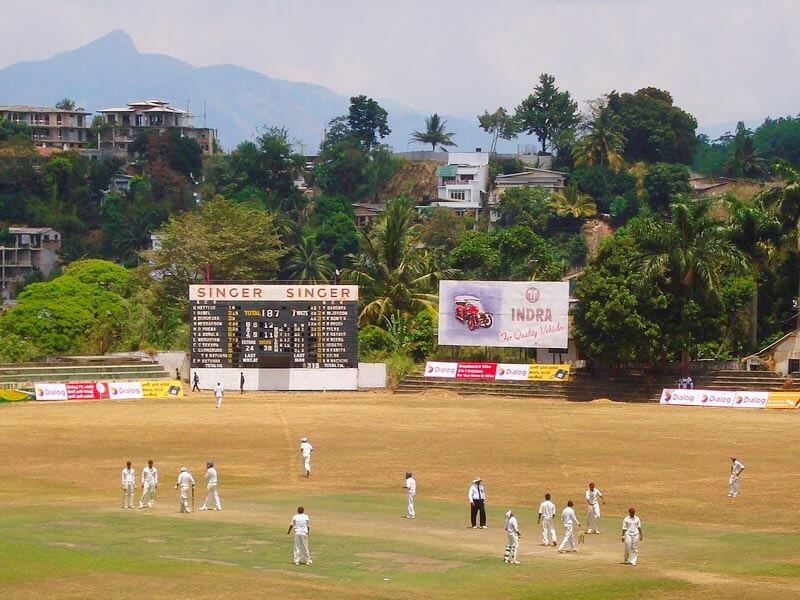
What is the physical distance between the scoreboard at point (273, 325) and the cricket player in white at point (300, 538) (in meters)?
48.1

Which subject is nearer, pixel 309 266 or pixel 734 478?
pixel 734 478

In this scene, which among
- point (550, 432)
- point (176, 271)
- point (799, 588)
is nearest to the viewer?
point (799, 588)

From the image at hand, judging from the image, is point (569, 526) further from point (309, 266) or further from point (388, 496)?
point (309, 266)

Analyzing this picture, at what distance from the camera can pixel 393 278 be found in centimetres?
9456

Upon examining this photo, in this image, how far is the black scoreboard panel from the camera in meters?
79.4

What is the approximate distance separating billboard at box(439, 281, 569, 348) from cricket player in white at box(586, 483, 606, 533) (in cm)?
4547

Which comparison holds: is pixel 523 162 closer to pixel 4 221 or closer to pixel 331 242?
pixel 331 242

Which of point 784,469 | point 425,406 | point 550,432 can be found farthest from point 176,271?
point 784,469

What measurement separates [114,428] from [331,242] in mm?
99793

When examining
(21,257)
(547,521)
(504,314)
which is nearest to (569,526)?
(547,521)

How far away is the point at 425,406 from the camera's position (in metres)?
75.8

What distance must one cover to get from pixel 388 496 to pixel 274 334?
35.3 m

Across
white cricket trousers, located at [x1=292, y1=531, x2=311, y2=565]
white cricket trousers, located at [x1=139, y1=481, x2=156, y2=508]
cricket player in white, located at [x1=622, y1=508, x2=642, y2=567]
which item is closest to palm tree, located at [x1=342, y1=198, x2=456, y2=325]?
white cricket trousers, located at [x1=139, y1=481, x2=156, y2=508]

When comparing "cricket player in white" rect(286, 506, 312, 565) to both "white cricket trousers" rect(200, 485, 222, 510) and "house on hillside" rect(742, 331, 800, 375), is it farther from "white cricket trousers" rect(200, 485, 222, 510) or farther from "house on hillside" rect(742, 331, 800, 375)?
"house on hillside" rect(742, 331, 800, 375)
